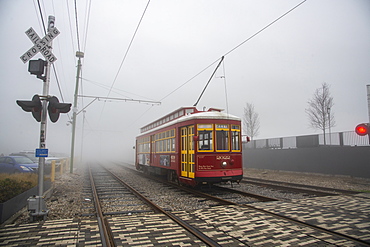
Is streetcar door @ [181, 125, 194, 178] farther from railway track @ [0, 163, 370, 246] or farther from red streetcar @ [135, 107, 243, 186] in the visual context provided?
railway track @ [0, 163, 370, 246]

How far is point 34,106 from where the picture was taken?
236 inches

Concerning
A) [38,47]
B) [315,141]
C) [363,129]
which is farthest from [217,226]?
[315,141]

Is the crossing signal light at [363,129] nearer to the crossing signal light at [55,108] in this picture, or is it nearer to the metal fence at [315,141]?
the crossing signal light at [55,108]

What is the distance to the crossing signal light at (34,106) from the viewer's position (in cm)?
589

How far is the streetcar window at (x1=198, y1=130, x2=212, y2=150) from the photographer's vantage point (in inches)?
375

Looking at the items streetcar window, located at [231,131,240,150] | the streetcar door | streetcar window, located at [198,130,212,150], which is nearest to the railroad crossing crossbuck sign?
the streetcar door

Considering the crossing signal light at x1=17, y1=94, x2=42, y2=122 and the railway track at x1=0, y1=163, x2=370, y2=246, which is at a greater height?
the crossing signal light at x1=17, y1=94, x2=42, y2=122

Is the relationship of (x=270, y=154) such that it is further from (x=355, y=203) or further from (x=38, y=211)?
(x=38, y=211)

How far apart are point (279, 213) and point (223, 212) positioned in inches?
50.8

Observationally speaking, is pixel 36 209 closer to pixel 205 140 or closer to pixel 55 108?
pixel 55 108

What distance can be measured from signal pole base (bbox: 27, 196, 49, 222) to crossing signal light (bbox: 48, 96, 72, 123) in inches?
71.3

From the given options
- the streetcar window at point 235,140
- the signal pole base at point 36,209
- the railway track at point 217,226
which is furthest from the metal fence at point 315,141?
the signal pole base at point 36,209

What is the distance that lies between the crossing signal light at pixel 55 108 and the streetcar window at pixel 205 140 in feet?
15.6

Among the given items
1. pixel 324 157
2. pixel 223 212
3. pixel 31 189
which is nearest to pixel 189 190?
pixel 223 212
